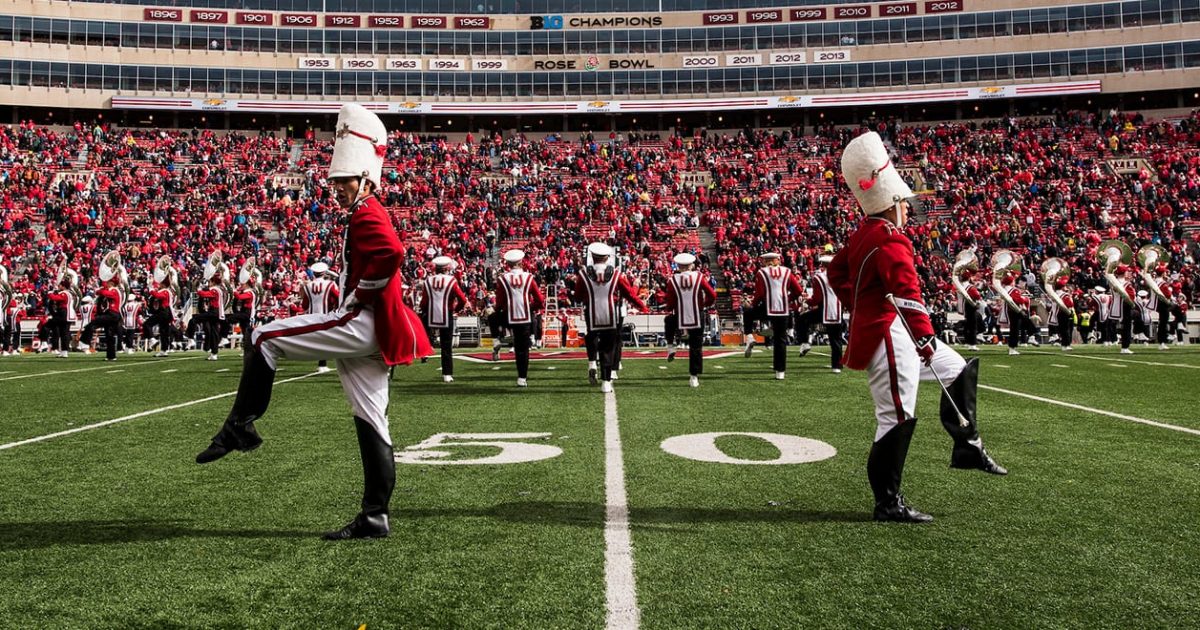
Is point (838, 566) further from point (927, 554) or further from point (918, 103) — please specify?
point (918, 103)

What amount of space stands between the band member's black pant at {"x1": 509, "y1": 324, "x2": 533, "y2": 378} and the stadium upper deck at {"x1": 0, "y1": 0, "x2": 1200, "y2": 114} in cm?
3796

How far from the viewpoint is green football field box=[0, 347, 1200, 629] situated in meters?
2.86

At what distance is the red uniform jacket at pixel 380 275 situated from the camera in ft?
12.3

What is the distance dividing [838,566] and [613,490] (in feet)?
5.37

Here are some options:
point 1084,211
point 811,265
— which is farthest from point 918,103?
point 811,265

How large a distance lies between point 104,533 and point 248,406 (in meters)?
0.89

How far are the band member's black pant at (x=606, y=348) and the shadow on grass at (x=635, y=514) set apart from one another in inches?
245

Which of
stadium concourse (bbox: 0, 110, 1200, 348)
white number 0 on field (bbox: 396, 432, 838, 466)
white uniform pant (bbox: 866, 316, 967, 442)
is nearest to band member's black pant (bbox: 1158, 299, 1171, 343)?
stadium concourse (bbox: 0, 110, 1200, 348)

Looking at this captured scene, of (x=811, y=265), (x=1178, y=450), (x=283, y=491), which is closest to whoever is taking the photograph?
(x=283, y=491)

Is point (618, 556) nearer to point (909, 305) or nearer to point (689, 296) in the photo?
point (909, 305)

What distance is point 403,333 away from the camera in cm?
387

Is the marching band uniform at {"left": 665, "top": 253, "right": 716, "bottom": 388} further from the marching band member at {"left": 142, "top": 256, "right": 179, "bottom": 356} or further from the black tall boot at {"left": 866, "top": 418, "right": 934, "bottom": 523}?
the marching band member at {"left": 142, "top": 256, "right": 179, "bottom": 356}

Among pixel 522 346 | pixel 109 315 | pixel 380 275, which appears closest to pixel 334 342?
pixel 380 275

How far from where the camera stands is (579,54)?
50125 mm
